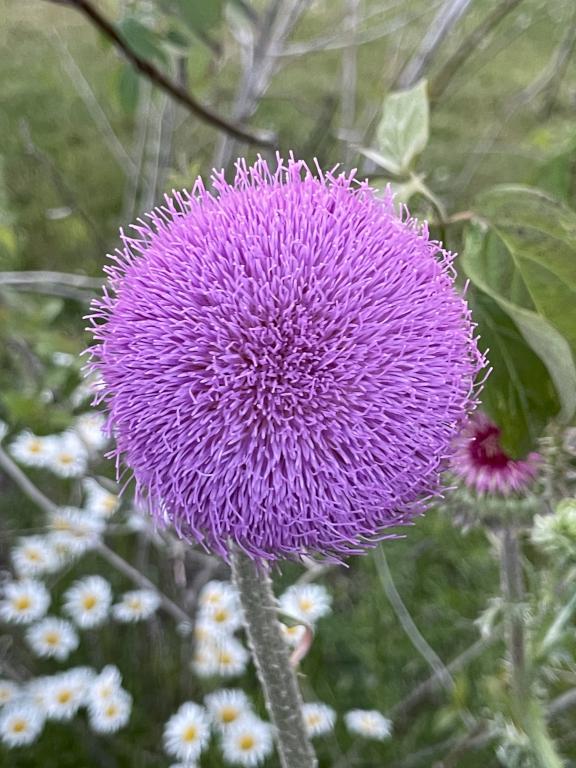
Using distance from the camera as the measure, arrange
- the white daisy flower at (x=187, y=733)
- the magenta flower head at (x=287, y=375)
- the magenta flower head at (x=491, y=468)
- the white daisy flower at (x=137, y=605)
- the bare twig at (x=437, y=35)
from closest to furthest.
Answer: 1. the magenta flower head at (x=287, y=375)
2. the magenta flower head at (x=491, y=468)
3. the bare twig at (x=437, y=35)
4. the white daisy flower at (x=187, y=733)
5. the white daisy flower at (x=137, y=605)

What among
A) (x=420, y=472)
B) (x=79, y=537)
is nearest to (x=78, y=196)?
(x=79, y=537)

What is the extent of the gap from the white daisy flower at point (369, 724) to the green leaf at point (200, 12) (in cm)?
135

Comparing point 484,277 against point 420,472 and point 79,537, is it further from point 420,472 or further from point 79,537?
point 79,537

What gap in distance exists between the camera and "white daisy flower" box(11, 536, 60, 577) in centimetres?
178

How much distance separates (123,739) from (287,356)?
1288 mm

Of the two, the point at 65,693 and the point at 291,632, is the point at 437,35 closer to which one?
the point at 291,632

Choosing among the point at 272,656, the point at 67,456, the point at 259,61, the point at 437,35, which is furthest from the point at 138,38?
the point at 67,456

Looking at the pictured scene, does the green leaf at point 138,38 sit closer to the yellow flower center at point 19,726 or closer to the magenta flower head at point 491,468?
the magenta flower head at point 491,468

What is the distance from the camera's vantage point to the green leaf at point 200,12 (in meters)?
0.96

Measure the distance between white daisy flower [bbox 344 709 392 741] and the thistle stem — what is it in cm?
69

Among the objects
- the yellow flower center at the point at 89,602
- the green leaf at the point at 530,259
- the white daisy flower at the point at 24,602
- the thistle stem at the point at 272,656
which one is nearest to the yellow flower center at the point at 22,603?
the white daisy flower at the point at 24,602

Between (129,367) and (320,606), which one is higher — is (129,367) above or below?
above

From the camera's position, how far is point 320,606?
1.70 meters

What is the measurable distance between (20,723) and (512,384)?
1328 millimetres
